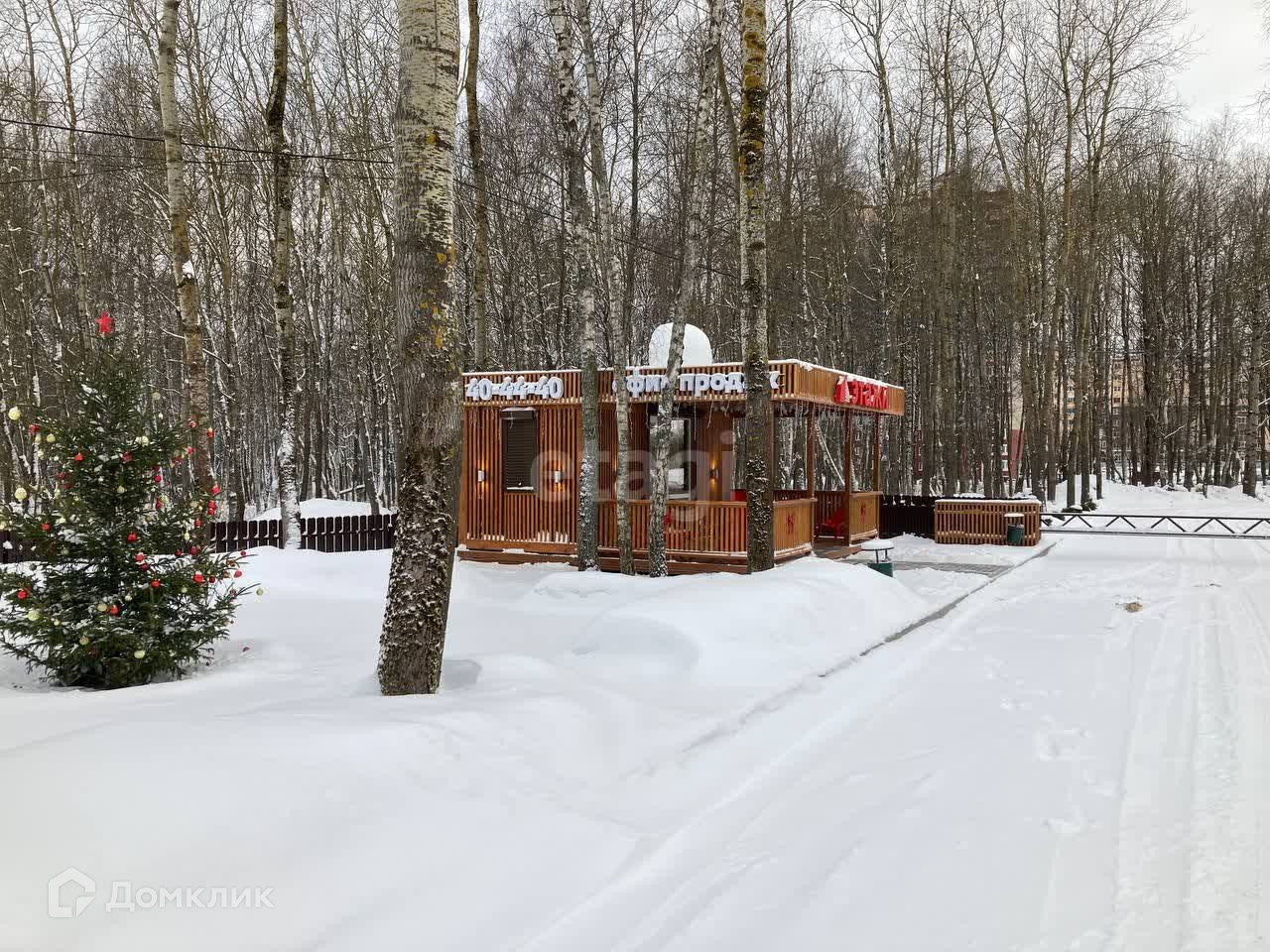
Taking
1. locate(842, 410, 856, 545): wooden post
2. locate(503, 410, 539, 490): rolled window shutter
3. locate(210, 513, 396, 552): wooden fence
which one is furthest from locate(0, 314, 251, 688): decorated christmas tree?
locate(842, 410, 856, 545): wooden post

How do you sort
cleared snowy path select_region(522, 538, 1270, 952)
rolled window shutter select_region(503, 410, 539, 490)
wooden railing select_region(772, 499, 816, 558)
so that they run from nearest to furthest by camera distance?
cleared snowy path select_region(522, 538, 1270, 952), wooden railing select_region(772, 499, 816, 558), rolled window shutter select_region(503, 410, 539, 490)

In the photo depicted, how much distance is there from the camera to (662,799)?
5.32 meters

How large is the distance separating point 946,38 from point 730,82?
27.6ft

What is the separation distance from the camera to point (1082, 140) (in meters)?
28.7

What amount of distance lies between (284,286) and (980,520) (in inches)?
659

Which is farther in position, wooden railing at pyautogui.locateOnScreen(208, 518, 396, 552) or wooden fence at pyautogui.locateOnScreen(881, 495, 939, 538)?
wooden fence at pyautogui.locateOnScreen(881, 495, 939, 538)

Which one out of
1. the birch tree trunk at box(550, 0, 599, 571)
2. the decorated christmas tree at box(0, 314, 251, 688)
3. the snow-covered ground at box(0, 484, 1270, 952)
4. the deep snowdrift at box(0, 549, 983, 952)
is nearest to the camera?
the deep snowdrift at box(0, 549, 983, 952)

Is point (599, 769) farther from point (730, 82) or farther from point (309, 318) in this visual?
point (309, 318)

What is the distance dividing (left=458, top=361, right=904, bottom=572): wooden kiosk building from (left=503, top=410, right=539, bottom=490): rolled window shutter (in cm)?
2

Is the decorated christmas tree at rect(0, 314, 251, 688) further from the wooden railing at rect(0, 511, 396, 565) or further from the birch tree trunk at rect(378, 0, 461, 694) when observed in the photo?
the wooden railing at rect(0, 511, 396, 565)

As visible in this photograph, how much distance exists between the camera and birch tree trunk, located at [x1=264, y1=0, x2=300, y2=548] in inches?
554

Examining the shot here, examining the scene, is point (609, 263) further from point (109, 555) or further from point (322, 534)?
point (322, 534)

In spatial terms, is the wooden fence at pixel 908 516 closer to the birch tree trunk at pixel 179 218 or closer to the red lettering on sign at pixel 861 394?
the red lettering on sign at pixel 861 394

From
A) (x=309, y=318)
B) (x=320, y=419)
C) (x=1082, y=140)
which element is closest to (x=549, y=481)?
(x=309, y=318)
